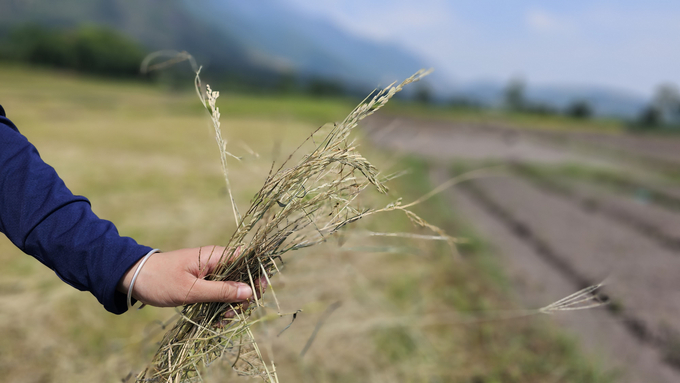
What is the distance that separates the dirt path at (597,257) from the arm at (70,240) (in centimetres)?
113

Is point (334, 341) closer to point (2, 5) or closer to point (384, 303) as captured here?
point (384, 303)

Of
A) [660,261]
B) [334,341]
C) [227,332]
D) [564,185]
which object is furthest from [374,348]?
[564,185]

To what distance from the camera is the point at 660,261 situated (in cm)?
612

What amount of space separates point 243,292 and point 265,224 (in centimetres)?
24

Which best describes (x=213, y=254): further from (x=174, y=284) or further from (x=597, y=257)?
Answer: (x=597, y=257)

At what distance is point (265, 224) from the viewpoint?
1303 millimetres

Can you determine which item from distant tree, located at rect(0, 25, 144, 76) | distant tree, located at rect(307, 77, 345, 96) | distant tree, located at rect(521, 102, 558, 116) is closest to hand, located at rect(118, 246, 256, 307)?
distant tree, located at rect(521, 102, 558, 116)

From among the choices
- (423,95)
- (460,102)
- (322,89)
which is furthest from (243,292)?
(460,102)

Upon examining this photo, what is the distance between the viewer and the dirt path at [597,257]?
4047 mm

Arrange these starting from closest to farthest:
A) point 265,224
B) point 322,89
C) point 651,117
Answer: point 265,224 → point 651,117 → point 322,89

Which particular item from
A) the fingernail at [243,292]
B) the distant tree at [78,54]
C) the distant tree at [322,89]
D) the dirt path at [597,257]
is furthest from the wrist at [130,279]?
the distant tree at [322,89]

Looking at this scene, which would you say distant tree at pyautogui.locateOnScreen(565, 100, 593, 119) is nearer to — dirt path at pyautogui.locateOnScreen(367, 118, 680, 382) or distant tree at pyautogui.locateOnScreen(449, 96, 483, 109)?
distant tree at pyautogui.locateOnScreen(449, 96, 483, 109)

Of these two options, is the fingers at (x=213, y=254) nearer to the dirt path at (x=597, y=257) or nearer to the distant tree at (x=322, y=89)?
the dirt path at (x=597, y=257)

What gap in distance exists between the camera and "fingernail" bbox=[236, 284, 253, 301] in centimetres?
123
